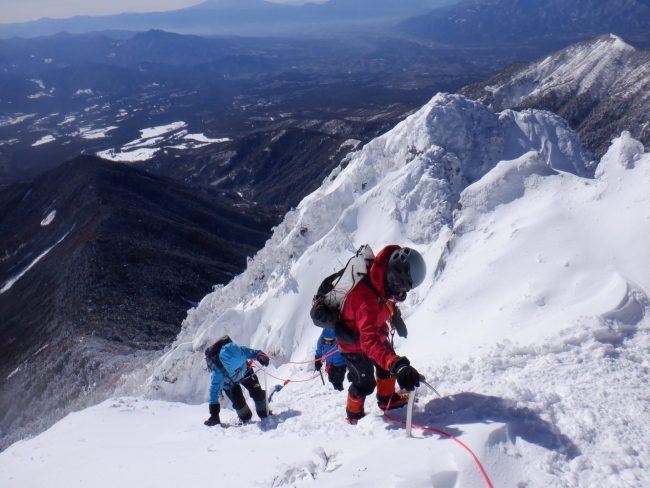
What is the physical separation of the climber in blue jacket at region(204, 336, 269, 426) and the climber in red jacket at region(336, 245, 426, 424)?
3.51 metres

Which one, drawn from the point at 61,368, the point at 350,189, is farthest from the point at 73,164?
the point at 350,189

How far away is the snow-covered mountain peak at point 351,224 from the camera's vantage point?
20.8 metres

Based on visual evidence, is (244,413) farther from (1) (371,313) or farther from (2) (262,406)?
(1) (371,313)

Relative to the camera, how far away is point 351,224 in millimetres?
23484

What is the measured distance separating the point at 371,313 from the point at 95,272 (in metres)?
49.8

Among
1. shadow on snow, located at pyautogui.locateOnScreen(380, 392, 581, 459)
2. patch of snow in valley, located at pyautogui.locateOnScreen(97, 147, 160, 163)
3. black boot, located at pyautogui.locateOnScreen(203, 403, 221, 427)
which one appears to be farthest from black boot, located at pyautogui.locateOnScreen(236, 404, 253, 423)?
patch of snow in valley, located at pyautogui.locateOnScreen(97, 147, 160, 163)

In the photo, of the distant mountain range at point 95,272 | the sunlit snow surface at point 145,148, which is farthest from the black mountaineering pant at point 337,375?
the sunlit snow surface at point 145,148

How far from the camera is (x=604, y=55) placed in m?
128

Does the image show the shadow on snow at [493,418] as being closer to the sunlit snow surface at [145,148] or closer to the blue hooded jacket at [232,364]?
the blue hooded jacket at [232,364]

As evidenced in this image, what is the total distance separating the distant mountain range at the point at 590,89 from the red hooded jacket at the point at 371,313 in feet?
312

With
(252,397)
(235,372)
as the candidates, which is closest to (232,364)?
(235,372)

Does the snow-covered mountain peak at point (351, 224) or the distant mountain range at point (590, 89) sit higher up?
the snow-covered mountain peak at point (351, 224)

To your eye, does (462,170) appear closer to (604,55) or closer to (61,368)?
(61,368)

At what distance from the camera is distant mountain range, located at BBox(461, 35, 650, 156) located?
329 feet
